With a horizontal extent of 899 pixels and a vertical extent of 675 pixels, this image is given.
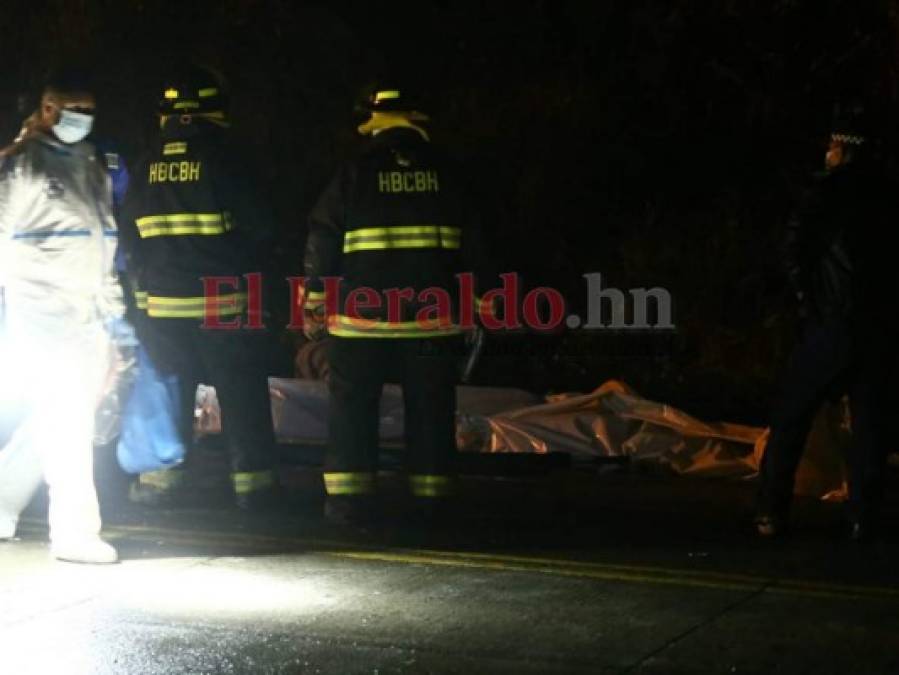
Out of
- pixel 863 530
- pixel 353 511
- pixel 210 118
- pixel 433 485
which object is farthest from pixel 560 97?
pixel 863 530

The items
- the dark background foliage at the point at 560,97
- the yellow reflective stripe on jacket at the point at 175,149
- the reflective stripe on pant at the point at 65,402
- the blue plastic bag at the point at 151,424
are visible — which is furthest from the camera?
the dark background foliage at the point at 560,97

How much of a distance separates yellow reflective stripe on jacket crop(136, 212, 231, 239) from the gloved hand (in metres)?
0.57

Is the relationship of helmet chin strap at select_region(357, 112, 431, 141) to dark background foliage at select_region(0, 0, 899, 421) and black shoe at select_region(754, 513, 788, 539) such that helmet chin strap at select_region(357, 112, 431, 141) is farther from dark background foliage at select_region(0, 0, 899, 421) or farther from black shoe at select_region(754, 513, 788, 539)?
dark background foliage at select_region(0, 0, 899, 421)

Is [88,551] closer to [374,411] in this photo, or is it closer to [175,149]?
[374,411]

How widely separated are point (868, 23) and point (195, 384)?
851cm

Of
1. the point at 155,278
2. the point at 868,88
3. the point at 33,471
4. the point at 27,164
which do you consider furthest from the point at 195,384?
the point at 868,88

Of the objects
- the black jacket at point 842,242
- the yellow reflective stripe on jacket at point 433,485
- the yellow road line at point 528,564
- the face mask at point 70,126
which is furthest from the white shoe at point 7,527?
the black jacket at point 842,242

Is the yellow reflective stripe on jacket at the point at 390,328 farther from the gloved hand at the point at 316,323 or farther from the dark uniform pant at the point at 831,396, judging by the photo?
the dark uniform pant at the point at 831,396

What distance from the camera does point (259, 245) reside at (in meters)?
8.36

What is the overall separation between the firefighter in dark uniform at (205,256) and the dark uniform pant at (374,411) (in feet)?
1.63

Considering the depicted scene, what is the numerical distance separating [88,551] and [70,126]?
1702 millimetres

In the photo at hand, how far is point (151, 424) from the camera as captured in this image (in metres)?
8.52

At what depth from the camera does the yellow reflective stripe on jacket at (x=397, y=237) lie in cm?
777

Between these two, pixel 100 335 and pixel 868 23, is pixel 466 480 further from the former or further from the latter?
pixel 868 23
